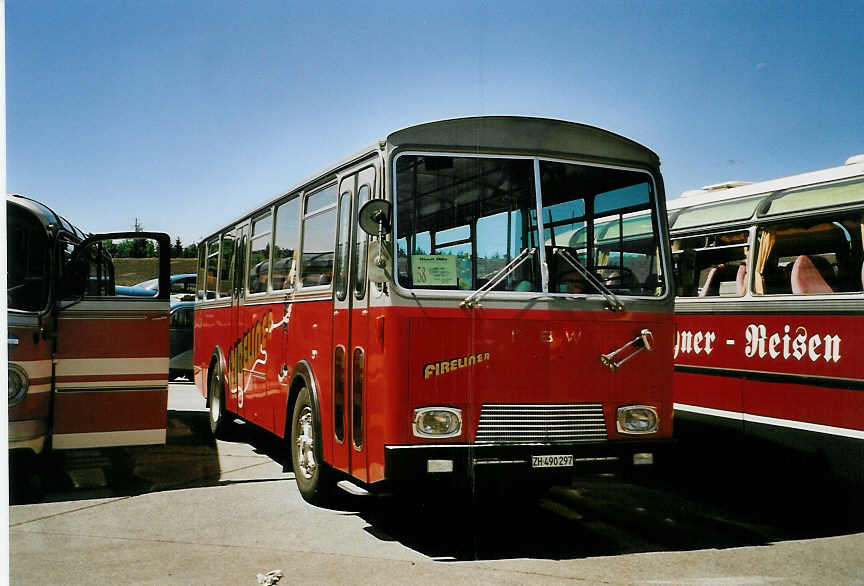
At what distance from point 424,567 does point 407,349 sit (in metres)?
1.31

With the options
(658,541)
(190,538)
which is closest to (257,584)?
(190,538)

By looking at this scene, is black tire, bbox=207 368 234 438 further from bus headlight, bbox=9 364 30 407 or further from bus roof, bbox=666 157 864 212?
bus roof, bbox=666 157 864 212

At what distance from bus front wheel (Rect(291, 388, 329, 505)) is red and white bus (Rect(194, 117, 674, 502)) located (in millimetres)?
134

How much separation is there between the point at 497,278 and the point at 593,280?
0.70m

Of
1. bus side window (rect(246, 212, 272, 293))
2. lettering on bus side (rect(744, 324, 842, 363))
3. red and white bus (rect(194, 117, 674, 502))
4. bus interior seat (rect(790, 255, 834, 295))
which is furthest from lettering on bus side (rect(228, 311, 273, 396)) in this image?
bus interior seat (rect(790, 255, 834, 295))

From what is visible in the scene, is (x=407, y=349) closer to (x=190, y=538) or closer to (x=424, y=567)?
(x=424, y=567)

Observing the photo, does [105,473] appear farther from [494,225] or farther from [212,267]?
[212,267]

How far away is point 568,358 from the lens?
5695mm

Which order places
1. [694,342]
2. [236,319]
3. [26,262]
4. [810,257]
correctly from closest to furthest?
1. [26,262]
2. [810,257]
3. [694,342]
4. [236,319]

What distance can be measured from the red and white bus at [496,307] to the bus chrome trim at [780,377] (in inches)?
60.8

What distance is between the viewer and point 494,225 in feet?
18.4

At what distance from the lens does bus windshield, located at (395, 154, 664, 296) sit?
5.57 meters

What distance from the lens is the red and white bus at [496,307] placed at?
543 centimetres

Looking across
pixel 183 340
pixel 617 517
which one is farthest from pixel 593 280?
pixel 183 340
